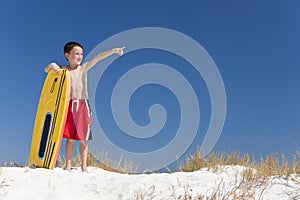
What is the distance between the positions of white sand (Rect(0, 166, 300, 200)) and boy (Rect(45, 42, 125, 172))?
96 centimetres

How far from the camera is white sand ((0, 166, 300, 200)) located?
3.66 metres

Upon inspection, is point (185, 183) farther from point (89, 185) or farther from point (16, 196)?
point (16, 196)

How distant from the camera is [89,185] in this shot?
13.0ft

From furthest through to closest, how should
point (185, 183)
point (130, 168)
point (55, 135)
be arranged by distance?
point (130, 168)
point (55, 135)
point (185, 183)

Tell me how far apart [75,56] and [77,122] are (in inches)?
36.8

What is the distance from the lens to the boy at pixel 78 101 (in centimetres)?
528

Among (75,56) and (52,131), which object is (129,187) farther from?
(75,56)

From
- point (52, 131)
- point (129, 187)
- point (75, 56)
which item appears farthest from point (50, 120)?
point (129, 187)

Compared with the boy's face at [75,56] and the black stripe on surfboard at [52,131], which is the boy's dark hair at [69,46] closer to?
the boy's face at [75,56]

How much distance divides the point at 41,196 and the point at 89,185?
1.64ft

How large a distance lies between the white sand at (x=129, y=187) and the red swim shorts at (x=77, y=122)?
96 centimetres

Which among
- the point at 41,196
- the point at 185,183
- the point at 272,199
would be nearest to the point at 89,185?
the point at 41,196

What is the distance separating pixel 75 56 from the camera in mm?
5496

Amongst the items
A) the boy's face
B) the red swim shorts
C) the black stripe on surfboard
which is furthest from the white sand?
the boy's face
